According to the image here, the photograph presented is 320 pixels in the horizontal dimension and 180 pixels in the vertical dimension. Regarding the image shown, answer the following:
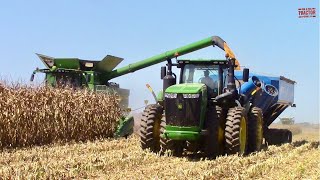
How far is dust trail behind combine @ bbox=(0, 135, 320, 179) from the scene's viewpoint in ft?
20.7

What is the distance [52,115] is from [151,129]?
3.44 meters

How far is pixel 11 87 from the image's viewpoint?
11055 millimetres

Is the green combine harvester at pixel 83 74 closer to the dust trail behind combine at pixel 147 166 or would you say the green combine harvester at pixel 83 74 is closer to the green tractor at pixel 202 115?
the green tractor at pixel 202 115

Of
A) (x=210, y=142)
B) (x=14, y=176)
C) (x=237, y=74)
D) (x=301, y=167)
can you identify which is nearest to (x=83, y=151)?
(x=210, y=142)

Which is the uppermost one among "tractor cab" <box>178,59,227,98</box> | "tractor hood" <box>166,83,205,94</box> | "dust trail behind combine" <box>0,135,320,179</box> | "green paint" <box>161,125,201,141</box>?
"tractor cab" <box>178,59,227,98</box>

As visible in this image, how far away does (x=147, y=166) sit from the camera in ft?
24.1

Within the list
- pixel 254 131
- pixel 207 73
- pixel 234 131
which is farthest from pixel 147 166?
pixel 254 131

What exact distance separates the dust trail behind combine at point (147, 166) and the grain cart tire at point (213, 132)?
373 mm

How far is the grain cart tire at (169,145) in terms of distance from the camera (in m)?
8.80

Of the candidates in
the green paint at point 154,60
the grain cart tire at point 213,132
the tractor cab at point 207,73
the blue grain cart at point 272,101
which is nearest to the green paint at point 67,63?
the green paint at point 154,60

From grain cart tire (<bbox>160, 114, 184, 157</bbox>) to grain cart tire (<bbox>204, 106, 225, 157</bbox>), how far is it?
21.4 inches

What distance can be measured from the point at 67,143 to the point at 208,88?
158 inches

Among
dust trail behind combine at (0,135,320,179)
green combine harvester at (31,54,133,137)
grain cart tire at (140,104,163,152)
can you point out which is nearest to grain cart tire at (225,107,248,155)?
dust trail behind combine at (0,135,320,179)

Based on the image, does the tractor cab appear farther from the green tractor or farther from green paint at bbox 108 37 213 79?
green paint at bbox 108 37 213 79
